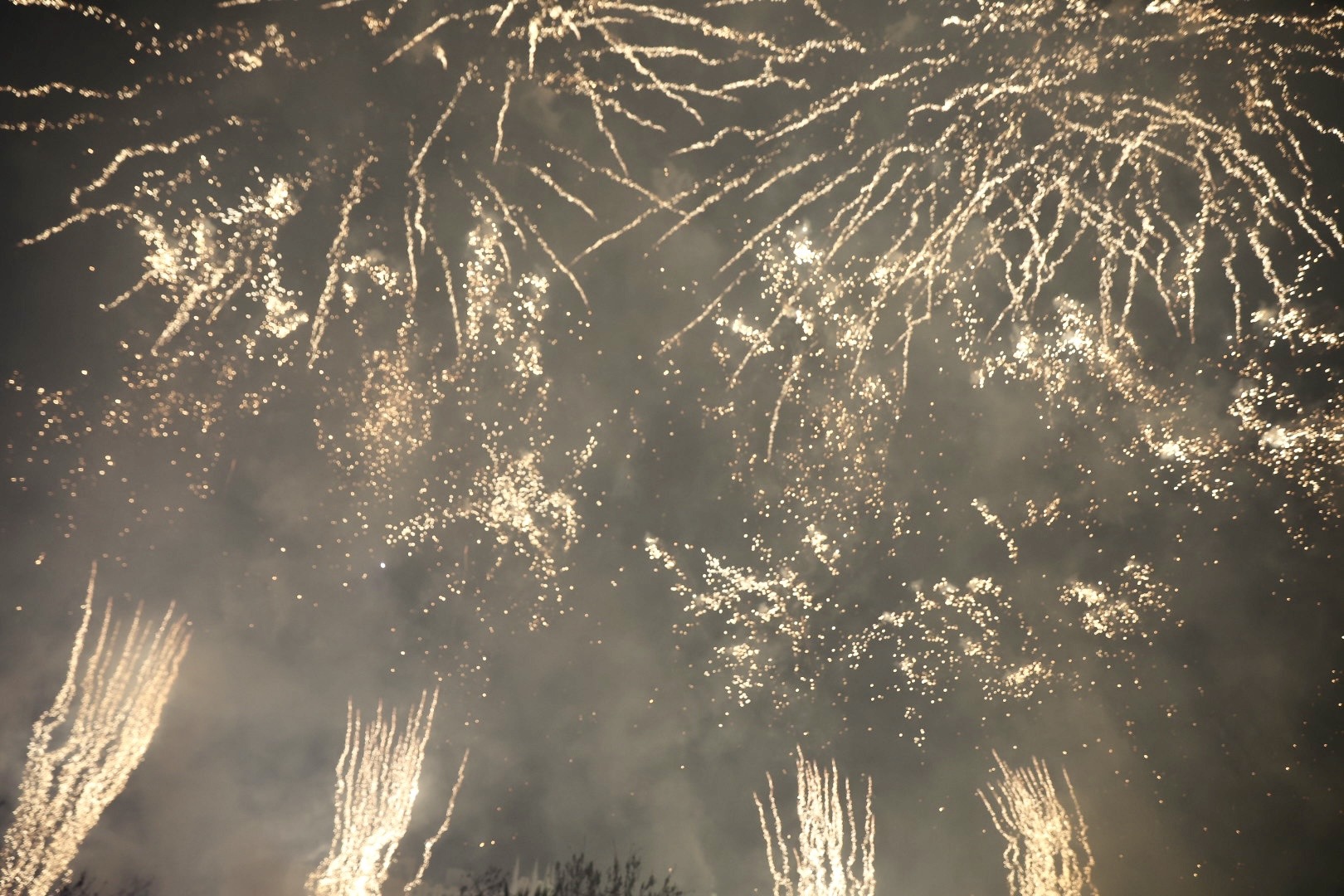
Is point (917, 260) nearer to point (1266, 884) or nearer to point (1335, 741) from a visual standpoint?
point (1335, 741)

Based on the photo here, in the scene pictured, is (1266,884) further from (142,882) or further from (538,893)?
(142,882)

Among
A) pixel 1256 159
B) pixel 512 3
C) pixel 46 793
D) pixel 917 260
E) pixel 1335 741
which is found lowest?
pixel 46 793

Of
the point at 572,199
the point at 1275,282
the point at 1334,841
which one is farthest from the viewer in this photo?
the point at 1334,841

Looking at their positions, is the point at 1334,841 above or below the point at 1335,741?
below

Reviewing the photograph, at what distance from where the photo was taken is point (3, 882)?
2055 cm

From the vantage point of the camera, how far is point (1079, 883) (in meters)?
35.9

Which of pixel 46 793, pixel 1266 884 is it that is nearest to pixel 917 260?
pixel 46 793

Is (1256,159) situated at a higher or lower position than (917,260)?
higher

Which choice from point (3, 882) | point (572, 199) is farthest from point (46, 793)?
point (572, 199)

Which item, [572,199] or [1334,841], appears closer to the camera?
[572,199]

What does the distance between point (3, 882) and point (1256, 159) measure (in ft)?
122

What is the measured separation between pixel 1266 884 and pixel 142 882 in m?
54.2

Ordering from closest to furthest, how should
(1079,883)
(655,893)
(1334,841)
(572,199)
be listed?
1. (572,199)
2. (1334,841)
3. (1079,883)
4. (655,893)

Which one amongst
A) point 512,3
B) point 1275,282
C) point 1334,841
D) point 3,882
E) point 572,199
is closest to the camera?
point 512,3
